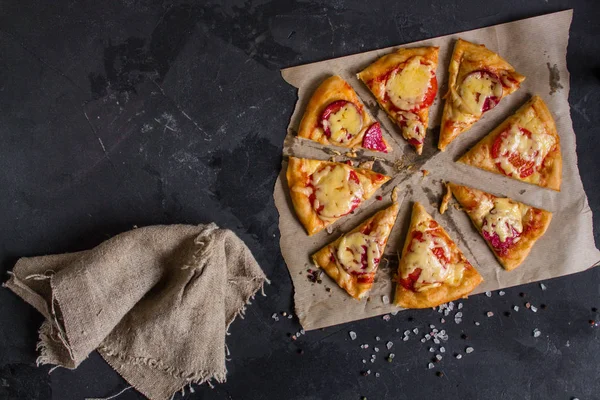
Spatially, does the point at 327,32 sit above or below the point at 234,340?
above

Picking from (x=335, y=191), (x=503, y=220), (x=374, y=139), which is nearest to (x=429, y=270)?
(x=503, y=220)

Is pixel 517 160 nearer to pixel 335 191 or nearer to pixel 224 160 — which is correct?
pixel 335 191

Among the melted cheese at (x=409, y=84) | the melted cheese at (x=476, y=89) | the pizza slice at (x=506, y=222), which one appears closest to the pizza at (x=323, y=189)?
the melted cheese at (x=409, y=84)

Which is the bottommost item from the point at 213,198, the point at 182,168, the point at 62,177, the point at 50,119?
the point at 213,198

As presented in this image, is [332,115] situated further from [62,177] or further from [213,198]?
[62,177]

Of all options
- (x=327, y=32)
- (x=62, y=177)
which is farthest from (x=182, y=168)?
(x=327, y=32)

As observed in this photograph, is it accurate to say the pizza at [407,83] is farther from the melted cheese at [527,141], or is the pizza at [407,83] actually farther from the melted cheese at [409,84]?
the melted cheese at [527,141]
